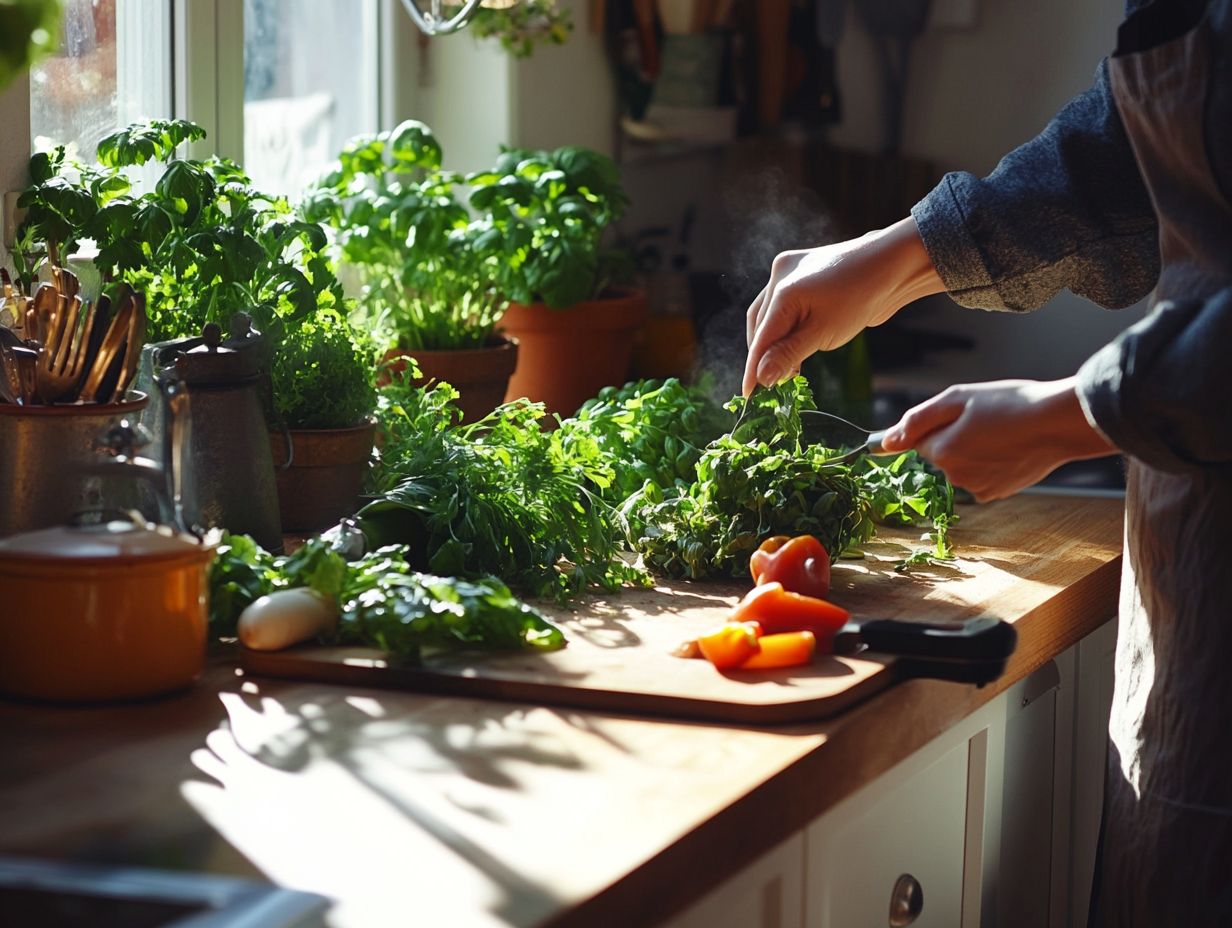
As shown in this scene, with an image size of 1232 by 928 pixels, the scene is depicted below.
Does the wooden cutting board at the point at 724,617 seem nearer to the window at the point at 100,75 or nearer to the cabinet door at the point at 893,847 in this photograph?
the cabinet door at the point at 893,847

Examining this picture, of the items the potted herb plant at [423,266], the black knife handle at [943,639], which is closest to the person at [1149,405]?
the black knife handle at [943,639]

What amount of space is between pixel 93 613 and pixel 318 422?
0.50 m

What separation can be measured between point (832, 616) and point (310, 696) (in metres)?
0.40

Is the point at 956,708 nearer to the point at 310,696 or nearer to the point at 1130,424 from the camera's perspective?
the point at 1130,424

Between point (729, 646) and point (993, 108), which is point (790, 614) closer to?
point (729, 646)

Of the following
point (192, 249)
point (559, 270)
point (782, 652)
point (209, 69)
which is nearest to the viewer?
point (782, 652)

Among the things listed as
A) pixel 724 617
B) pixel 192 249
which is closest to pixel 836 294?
pixel 724 617

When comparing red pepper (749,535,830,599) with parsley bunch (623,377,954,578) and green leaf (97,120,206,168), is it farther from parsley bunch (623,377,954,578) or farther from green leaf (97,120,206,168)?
green leaf (97,120,206,168)

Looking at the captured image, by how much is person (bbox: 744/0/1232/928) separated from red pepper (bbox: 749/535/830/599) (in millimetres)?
236

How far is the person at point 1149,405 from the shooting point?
40.8 inches

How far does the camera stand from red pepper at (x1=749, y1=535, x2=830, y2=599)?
4.65 ft

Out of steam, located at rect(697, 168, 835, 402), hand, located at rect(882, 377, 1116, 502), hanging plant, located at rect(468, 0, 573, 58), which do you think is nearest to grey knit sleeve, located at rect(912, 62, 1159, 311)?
hand, located at rect(882, 377, 1116, 502)

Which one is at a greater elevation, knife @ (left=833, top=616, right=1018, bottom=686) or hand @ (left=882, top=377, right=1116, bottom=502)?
hand @ (left=882, top=377, right=1116, bottom=502)

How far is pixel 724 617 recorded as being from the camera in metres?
1.41
